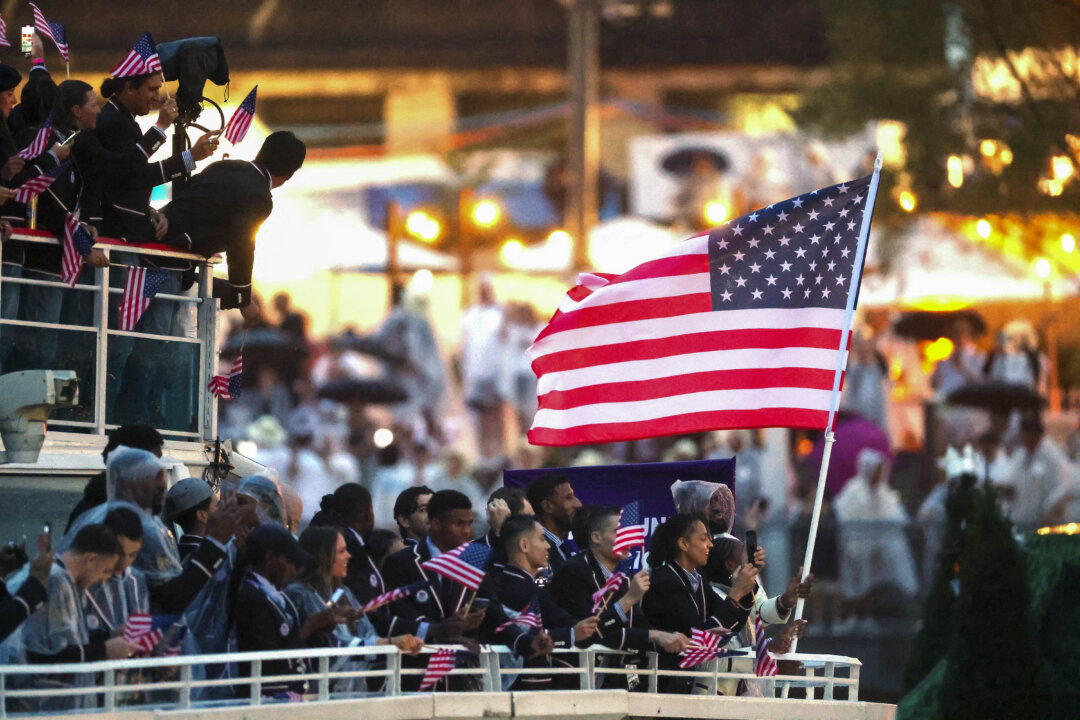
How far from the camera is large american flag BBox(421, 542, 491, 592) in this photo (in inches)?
393

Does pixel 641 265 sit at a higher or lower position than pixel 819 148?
lower

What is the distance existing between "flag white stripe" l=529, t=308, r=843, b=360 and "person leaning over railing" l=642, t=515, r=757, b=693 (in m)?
2.42

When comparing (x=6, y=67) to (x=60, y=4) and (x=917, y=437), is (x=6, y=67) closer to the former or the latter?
(x=917, y=437)

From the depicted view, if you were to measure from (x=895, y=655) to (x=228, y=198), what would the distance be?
11.6m

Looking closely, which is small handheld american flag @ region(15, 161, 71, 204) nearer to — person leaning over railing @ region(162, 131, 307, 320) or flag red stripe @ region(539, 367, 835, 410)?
person leaning over railing @ region(162, 131, 307, 320)

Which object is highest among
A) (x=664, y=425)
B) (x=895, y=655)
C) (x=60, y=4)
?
(x=60, y=4)

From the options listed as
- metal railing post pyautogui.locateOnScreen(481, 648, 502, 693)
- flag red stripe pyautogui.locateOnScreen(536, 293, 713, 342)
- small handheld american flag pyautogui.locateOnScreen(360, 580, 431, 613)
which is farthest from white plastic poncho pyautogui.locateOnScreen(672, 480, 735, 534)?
small handheld american flag pyautogui.locateOnScreen(360, 580, 431, 613)

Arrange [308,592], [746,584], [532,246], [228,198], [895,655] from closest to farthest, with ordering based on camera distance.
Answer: [308,592] → [746,584] → [228,198] → [895,655] → [532,246]

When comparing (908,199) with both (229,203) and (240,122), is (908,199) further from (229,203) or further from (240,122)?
(229,203)

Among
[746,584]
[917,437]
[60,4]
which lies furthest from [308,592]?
[60,4]

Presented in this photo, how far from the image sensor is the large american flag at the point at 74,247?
11242 mm

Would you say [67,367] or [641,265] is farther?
[641,265]

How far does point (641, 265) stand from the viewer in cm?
1354

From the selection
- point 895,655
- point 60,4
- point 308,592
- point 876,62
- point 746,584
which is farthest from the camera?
point 60,4
